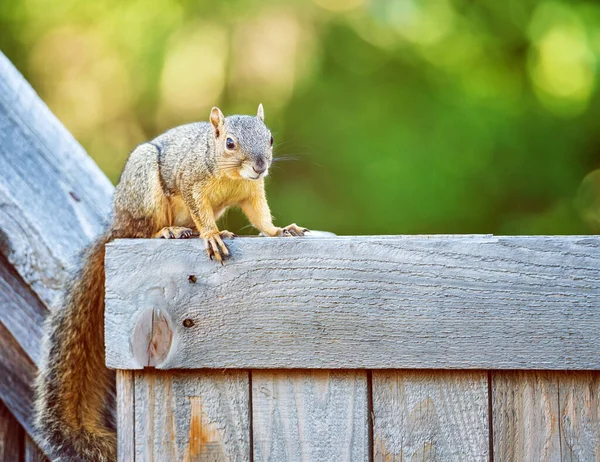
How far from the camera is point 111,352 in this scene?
112cm

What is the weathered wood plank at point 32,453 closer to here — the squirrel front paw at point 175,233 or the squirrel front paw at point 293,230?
the squirrel front paw at point 175,233

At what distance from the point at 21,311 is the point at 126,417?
18.4 inches

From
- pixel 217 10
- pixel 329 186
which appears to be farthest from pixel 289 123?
pixel 217 10

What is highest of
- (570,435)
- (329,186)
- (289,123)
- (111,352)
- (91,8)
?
(91,8)

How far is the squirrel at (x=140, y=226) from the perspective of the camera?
4.57 feet

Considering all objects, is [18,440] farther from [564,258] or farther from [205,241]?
[564,258]

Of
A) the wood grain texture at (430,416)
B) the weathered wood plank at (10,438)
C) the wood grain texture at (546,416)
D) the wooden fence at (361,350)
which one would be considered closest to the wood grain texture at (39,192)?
the weathered wood plank at (10,438)

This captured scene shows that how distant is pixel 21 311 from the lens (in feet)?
4.91

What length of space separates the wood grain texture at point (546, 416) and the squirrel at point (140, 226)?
0.42 meters

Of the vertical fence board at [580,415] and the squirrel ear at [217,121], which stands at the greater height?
the squirrel ear at [217,121]

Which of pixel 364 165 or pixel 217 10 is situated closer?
pixel 364 165

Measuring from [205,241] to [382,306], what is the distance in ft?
0.85

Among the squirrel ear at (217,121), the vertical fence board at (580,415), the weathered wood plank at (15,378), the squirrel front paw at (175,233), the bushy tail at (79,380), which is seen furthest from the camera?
the squirrel ear at (217,121)

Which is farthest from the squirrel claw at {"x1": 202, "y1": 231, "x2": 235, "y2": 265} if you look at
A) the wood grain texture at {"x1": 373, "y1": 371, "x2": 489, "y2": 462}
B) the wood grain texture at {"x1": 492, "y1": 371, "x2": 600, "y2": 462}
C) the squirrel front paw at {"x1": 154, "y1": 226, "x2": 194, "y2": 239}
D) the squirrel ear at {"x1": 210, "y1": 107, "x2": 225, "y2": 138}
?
the squirrel ear at {"x1": 210, "y1": 107, "x2": 225, "y2": 138}
